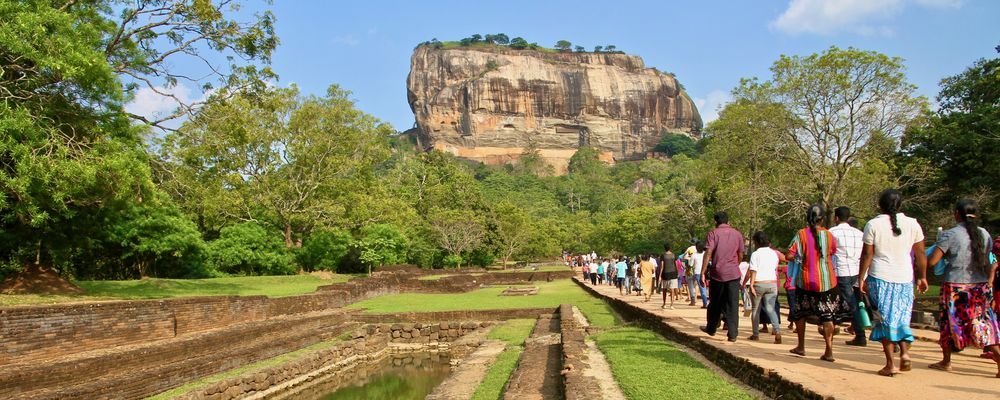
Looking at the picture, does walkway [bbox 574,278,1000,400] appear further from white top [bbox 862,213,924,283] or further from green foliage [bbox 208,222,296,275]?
green foliage [bbox 208,222,296,275]

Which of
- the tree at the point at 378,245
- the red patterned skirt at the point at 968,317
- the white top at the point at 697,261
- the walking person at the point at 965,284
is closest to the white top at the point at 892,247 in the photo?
the walking person at the point at 965,284

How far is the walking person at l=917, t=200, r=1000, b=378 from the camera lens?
5012 mm

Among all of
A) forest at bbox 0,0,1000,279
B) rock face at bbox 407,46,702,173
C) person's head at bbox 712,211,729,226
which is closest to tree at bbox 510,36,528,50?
rock face at bbox 407,46,702,173

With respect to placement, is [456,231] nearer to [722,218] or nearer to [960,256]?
[722,218]

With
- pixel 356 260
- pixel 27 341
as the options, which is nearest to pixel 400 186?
pixel 356 260

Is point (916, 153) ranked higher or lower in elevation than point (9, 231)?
higher

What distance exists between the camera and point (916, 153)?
24.1 meters

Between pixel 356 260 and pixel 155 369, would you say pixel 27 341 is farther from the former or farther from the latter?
pixel 356 260

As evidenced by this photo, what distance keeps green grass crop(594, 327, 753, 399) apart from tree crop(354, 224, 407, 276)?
27621 millimetres

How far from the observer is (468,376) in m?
9.52

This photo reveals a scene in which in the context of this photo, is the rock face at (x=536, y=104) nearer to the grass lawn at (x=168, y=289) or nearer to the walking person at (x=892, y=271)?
the grass lawn at (x=168, y=289)

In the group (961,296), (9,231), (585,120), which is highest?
(585,120)

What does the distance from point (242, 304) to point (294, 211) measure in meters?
17.5

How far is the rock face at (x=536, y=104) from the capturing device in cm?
13362
